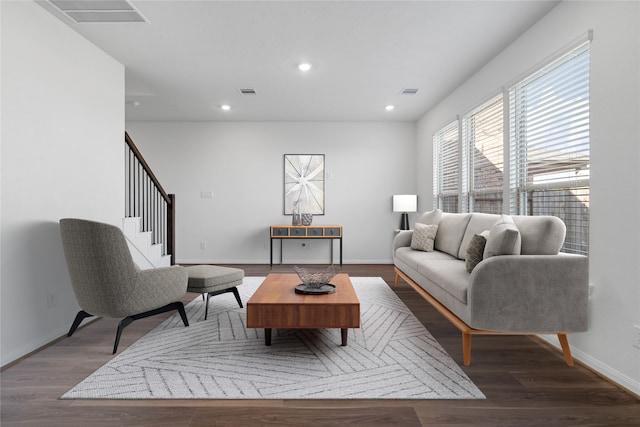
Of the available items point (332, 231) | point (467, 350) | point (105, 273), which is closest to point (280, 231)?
point (332, 231)

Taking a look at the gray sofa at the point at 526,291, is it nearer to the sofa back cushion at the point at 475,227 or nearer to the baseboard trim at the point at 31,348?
the sofa back cushion at the point at 475,227

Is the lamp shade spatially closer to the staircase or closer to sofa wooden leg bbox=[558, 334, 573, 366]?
the staircase

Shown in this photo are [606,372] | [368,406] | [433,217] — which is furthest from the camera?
[433,217]

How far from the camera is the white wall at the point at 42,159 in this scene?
2.47 meters

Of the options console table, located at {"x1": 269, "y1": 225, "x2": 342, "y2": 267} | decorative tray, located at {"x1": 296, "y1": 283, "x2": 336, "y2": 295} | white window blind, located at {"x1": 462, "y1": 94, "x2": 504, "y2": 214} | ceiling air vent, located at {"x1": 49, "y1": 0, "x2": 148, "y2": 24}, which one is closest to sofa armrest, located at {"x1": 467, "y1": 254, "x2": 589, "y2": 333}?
decorative tray, located at {"x1": 296, "y1": 283, "x2": 336, "y2": 295}

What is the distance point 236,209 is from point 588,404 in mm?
5605

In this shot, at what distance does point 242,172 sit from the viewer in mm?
6559

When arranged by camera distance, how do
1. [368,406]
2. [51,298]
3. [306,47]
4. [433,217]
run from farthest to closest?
[433,217], [306,47], [51,298], [368,406]

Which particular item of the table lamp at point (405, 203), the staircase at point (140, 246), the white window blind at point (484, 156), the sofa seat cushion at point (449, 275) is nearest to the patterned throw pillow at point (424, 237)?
the white window blind at point (484, 156)

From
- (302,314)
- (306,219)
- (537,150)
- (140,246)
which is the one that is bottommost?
(302,314)

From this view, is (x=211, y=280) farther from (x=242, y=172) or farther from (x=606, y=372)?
(x=242, y=172)

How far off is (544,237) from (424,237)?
1.97m

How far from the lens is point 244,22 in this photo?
2.98 m

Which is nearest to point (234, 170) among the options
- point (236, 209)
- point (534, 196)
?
point (236, 209)
